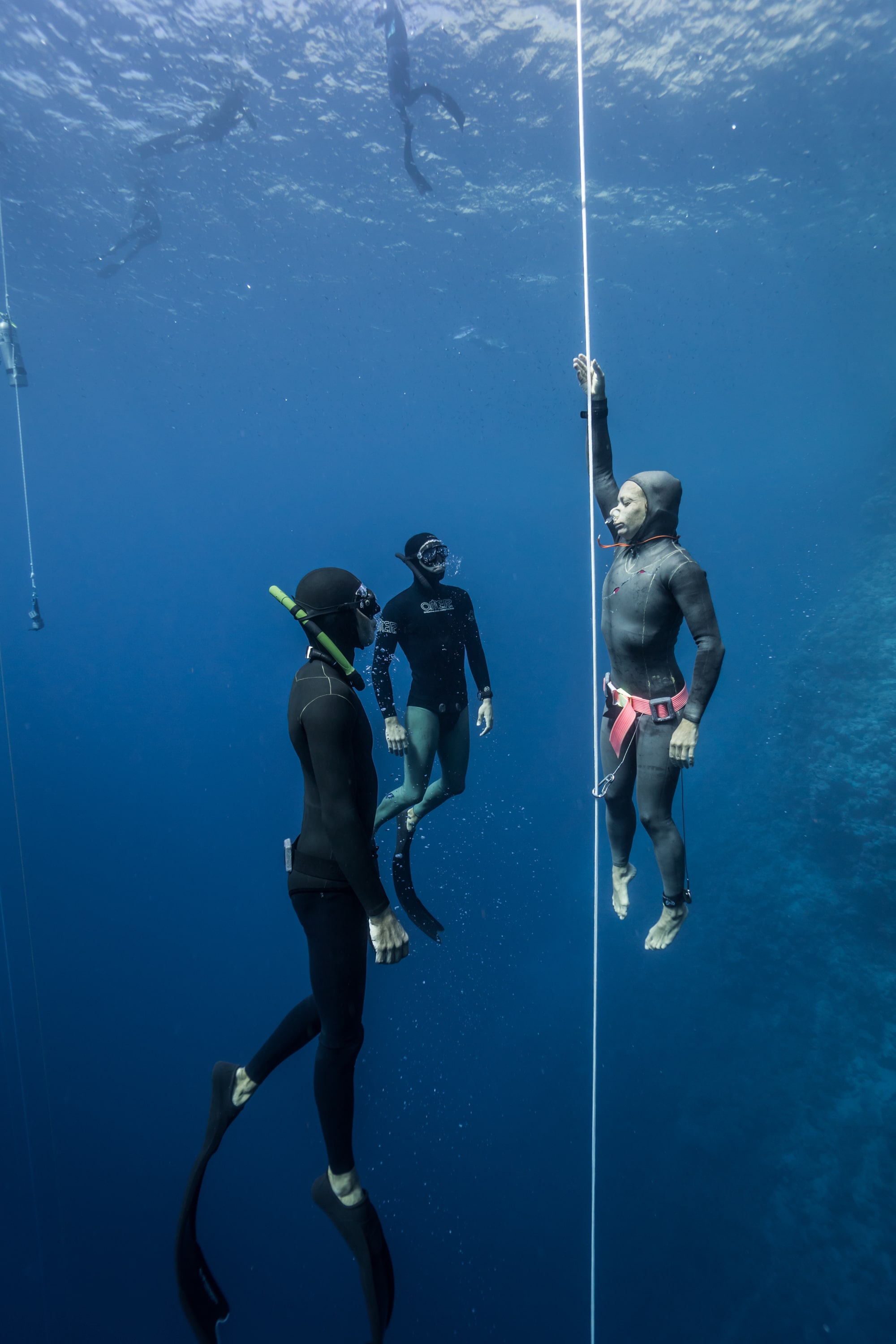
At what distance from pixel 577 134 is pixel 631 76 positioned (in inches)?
35.7

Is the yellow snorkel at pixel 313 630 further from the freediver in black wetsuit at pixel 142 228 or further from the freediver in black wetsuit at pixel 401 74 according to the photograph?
the freediver in black wetsuit at pixel 142 228

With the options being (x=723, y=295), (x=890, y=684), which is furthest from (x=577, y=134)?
(x=890, y=684)

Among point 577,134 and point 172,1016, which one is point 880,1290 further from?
point 577,134

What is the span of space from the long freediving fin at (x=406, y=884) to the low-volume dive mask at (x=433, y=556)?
1743mm

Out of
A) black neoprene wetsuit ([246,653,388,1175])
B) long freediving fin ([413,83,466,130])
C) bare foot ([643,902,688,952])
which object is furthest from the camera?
long freediving fin ([413,83,466,130])

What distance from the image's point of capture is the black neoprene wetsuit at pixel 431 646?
154 inches

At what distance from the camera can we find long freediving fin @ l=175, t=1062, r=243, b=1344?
3.17 meters

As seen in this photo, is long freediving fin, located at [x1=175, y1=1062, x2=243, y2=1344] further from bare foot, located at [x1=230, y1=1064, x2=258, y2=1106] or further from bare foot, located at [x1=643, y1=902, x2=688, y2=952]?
bare foot, located at [x1=643, y1=902, x2=688, y2=952]

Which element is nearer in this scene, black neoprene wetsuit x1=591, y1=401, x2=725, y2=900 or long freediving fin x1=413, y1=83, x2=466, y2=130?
black neoprene wetsuit x1=591, y1=401, x2=725, y2=900

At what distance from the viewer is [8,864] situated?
767 centimetres

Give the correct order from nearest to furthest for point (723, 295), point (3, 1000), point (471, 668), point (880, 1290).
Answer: point (471, 668) → point (880, 1290) → point (3, 1000) → point (723, 295)

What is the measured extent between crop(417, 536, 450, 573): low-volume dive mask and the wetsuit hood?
119cm

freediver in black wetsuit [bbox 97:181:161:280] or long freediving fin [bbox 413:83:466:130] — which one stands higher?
freediver in black wetsuit [bbox 97:181:161:280]

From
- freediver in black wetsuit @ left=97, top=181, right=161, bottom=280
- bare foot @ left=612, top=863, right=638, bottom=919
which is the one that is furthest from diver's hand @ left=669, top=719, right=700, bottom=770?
freediver in black wetsuit @ left=97, top=181, right=161, bottom=280
